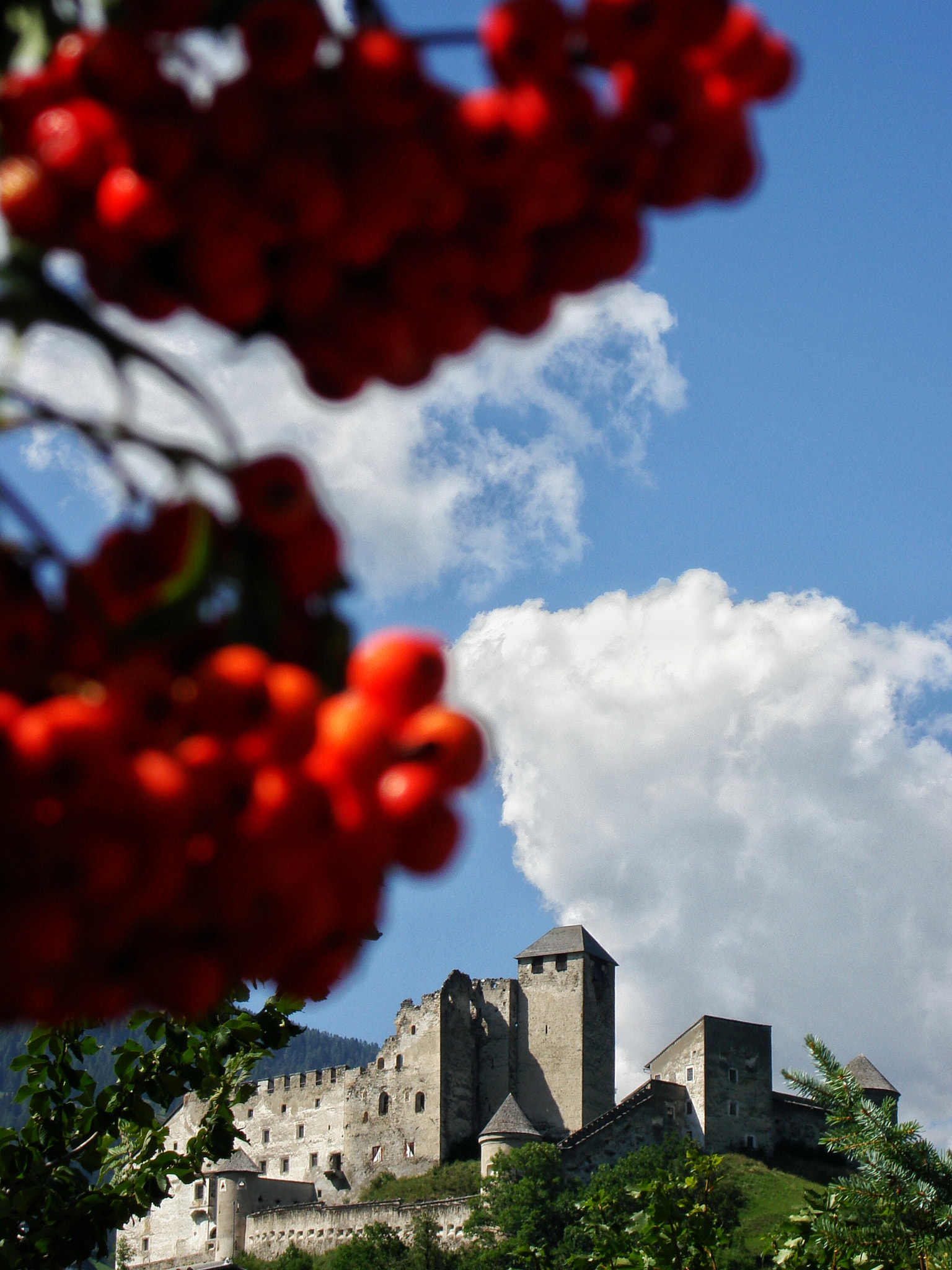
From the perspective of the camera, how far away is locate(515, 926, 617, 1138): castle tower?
66438 mm

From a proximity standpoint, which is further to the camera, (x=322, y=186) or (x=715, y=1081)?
(x=715, y=1081)

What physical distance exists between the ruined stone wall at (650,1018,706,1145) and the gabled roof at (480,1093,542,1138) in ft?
29.2

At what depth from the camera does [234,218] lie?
138 centimetres

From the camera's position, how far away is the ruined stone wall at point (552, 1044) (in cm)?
6638

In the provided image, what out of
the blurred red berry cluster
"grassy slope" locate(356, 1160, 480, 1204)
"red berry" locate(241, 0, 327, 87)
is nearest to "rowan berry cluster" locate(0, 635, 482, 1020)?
the blurred red berry cluster

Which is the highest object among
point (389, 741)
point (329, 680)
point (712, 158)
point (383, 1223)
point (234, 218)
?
point (712, 158)

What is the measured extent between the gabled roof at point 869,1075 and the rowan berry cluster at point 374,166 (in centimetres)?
7438

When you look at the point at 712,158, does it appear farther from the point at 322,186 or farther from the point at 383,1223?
the point at 383,1223

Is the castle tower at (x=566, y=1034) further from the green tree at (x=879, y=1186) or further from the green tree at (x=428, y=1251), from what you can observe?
the green tree at (x=879, y=1186)

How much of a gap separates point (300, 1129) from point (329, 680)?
260 feet

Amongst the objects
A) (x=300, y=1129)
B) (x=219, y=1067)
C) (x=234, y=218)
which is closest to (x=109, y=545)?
(x=234, y=218)

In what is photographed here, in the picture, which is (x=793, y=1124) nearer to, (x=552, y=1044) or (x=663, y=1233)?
(x=552, y=1044)

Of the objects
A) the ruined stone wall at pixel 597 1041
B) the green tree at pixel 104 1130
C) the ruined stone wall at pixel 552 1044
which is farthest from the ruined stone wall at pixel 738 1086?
the green tree at pixel 104 1130

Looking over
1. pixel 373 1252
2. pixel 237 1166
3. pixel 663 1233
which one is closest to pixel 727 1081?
pixel 373 1252
